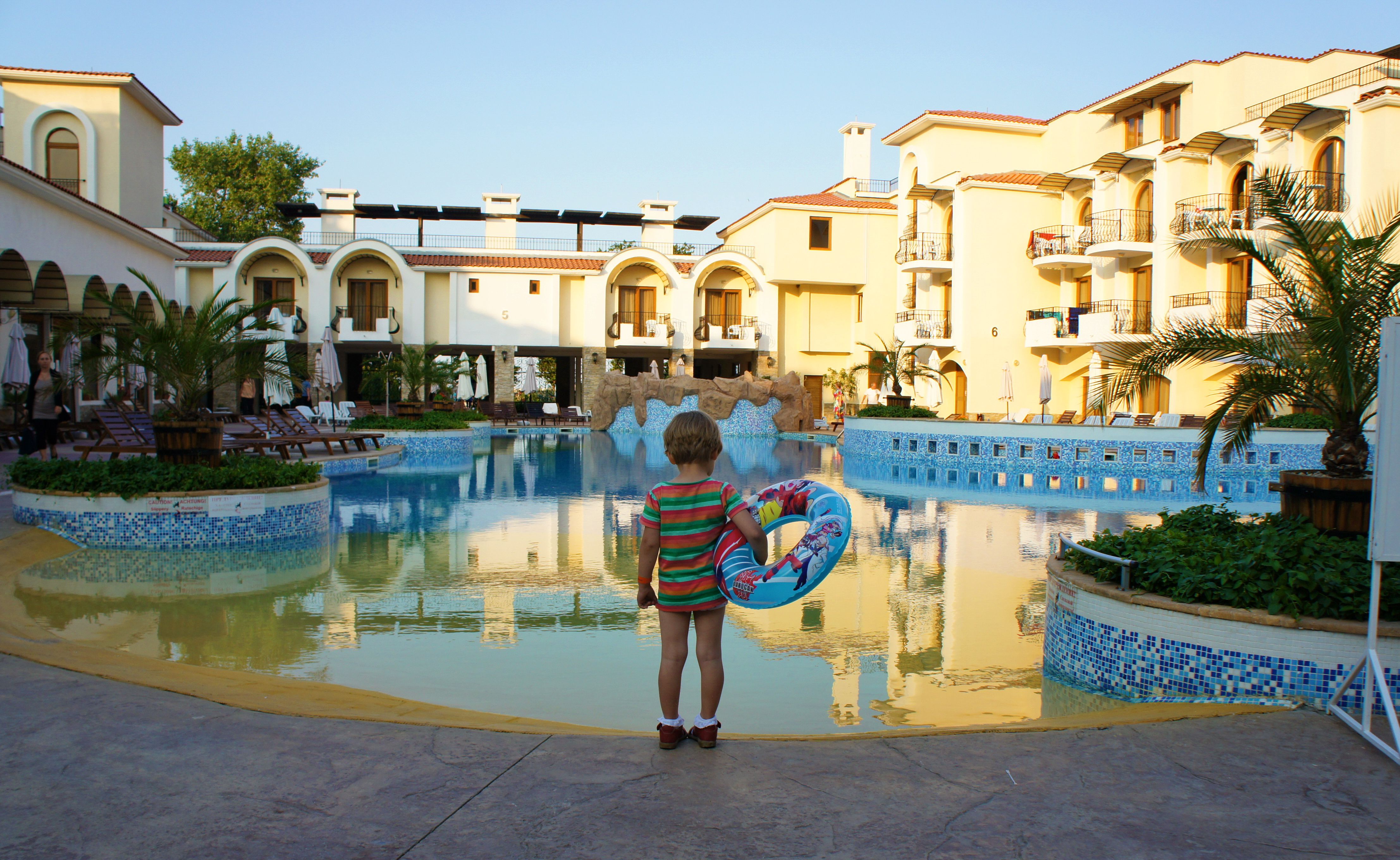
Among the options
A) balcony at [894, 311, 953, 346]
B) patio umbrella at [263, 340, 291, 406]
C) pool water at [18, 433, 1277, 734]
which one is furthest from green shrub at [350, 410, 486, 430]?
balcony at [894, 311, 953, 346]

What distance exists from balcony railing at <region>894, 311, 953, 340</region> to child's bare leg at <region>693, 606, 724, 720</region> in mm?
27696

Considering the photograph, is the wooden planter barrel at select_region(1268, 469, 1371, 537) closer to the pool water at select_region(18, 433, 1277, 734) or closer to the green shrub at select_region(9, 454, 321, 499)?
the pool water at select_region(18, 433, 1277, 734)

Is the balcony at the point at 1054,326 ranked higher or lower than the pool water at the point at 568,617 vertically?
higher

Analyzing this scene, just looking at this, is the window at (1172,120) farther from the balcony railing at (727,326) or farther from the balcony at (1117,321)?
the balcony railing at (727,326)

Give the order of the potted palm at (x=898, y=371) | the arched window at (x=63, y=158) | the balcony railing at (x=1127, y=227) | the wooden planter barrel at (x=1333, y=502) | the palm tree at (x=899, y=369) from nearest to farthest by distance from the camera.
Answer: the wooden planter barrel at (x=1333, y=502)
the potted palm at (x=898, y=371)
the palm tree at (x=899, y=369)
the balcony railing at (x=1127, y=227)
the arched window at (x=63, y=158)

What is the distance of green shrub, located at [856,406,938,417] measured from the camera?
21.9 metres

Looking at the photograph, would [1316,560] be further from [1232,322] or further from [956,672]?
[1232,322]

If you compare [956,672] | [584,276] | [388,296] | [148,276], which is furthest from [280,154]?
[956,672]

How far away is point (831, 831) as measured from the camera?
103 inches

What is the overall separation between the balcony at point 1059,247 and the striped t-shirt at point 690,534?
25.0m

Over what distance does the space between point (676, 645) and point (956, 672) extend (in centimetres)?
240

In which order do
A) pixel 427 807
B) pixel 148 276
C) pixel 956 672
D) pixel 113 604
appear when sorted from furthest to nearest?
pixel 148 276 < pixel 113 604 < pixel 956 672 < pixel 427 807

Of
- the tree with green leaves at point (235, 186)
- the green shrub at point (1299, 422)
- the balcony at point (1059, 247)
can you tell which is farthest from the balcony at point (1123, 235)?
the tree with green leaves at point (235, 186)

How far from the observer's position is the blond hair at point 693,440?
10.7 ft
